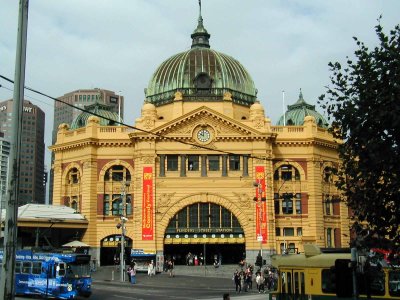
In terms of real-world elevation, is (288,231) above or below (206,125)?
below

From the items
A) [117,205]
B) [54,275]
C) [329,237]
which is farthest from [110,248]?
[54,275]

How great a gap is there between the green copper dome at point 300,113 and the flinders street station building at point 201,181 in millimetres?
4989

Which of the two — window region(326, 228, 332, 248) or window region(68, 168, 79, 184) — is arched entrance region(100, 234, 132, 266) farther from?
window region(326, 228, 332, 248)

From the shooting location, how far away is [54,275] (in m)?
37.4

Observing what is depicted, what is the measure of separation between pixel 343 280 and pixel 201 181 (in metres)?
56.0

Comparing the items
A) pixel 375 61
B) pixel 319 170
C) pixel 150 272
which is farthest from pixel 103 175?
pixel 375 61

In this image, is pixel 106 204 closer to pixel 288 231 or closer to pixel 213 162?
pixel 213 162

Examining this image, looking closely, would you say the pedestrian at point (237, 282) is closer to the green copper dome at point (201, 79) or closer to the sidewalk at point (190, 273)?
the sidewalk at point (190, 273)

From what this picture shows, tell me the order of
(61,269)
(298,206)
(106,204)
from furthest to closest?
(106,204) → (298,206) → (61,269)

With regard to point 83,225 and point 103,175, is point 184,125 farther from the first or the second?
point 83,225

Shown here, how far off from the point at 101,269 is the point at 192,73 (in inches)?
1079

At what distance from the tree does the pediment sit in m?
52.8

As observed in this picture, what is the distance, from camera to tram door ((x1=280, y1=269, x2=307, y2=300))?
83.5ft

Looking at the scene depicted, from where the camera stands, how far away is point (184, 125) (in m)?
71.8
